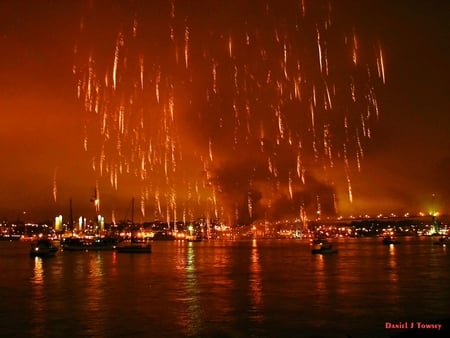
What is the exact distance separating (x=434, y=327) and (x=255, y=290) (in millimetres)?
18533

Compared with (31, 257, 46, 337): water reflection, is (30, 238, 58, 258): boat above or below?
above

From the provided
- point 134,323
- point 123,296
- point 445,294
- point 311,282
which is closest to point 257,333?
point 134,323

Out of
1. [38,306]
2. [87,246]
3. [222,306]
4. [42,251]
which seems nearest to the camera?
[222,306]

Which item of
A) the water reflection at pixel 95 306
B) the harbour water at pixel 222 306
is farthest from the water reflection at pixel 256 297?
the water reflection at pixel 95 306

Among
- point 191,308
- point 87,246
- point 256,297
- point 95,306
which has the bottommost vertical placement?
point 256,297

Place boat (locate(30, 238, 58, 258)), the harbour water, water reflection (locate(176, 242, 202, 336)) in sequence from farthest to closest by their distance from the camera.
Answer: boat (locate(30, 238, 58, 258)), water reflection (locate(176, 242, 202, 336)), the harbour water

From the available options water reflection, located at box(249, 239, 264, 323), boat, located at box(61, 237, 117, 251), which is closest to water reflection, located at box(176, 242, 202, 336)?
water reflection, located at box(249, 239, 264, 323)

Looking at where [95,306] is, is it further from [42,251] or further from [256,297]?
[42,251]

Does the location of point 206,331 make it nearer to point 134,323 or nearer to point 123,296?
point 134,323

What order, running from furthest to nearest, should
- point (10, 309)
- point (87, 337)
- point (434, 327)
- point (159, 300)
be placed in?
point (159, 300), point (10, 309), point (87, 337), point (434, 327)

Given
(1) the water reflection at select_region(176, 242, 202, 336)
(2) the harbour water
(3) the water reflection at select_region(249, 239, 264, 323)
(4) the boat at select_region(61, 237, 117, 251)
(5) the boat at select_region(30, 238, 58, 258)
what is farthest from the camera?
(4) the boat at select_region(61, 237, 117, 251)

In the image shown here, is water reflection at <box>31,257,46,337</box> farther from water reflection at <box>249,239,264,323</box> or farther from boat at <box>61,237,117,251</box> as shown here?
boat at <box>61,237,117,251</box>

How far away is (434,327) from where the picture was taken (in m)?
13.4

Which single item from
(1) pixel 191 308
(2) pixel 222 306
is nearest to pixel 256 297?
(2) pixel 222 306
